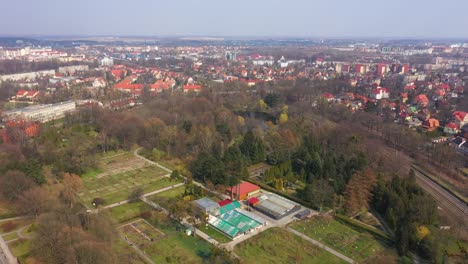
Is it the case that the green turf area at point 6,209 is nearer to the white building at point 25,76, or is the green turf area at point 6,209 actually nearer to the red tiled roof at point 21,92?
the red tiled roof at point 21,92

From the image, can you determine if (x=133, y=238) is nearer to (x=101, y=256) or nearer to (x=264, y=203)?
(x=101, y=256)

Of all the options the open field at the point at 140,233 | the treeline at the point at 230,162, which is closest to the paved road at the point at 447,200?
the treeline at the point at 230,162

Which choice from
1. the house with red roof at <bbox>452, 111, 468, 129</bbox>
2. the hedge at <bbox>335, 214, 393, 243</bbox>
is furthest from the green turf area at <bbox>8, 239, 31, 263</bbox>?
the house with red roof at <bbox>452, 111, 468, 129</bbox>

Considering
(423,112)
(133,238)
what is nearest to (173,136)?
(133,238)

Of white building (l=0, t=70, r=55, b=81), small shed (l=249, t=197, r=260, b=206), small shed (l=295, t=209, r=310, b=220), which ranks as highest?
white building (l=0, t=70, r=55, b=81)

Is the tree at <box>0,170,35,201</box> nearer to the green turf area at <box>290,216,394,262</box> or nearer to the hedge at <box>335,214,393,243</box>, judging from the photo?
the green turf area at <box>290,216,394,262</box>
